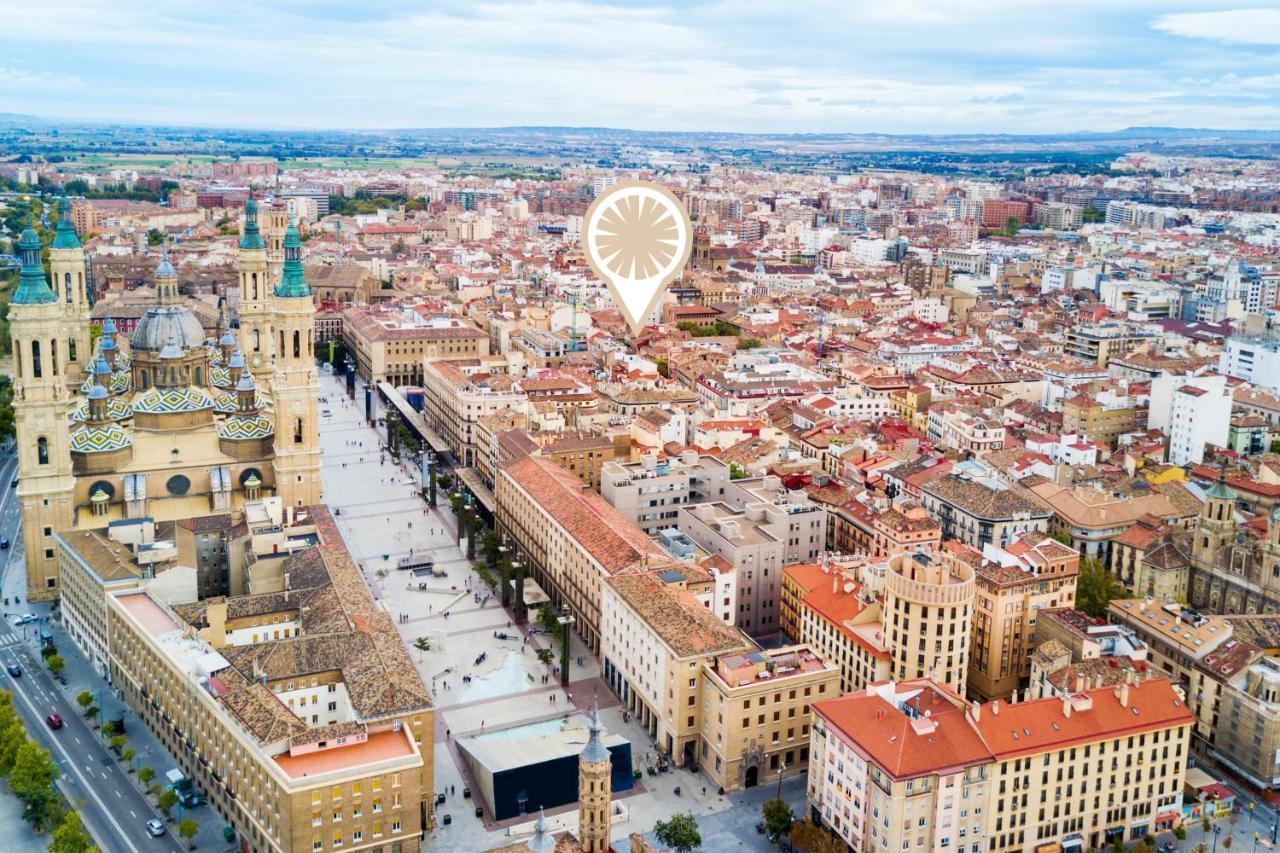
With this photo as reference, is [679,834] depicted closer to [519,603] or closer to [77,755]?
[519,603]

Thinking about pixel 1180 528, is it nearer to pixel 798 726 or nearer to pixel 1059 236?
pixel 798 726

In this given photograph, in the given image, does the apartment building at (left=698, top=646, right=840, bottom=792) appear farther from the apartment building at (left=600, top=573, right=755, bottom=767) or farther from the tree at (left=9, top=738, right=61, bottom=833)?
the tree at (left=9, top=738, right=61, bottom=833)

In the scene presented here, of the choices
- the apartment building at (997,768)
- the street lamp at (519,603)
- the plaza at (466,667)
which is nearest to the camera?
the apartment building at (997,768)

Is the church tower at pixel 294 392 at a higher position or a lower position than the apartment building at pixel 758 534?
higher

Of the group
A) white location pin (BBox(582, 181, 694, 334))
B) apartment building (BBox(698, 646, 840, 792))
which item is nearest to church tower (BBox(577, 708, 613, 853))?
apartment building (BBox(698, 646, 840, 792))

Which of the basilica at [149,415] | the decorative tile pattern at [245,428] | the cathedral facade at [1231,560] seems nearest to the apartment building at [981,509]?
the cathedral facade at [1231,560]

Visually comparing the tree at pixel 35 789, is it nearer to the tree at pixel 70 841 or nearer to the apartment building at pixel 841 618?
the tree at pixel 70 841

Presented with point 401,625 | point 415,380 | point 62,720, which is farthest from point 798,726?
point 415,380
